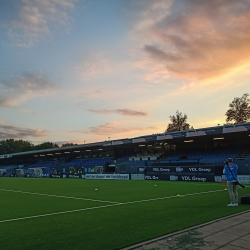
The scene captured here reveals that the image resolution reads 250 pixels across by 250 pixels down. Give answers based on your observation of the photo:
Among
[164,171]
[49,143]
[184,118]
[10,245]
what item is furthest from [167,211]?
[49,143]

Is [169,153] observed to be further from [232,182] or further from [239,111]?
[232,182]

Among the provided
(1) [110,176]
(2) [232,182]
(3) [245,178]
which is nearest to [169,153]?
(1) [110,176]

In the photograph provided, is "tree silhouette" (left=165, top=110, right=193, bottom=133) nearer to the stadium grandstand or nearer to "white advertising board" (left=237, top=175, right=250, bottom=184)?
the stadium grandstand

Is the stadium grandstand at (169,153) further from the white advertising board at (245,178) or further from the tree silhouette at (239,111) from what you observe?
the tree silhouette at (239,111)

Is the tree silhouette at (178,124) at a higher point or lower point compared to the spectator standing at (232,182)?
higher

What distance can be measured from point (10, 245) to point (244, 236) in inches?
213

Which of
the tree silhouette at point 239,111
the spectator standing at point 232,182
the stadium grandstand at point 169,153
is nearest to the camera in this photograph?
the spectator standing at point 232,182

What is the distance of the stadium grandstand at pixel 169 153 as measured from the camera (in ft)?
116

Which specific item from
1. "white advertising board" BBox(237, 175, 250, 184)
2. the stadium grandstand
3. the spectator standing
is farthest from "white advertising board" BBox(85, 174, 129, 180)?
the spectator standing

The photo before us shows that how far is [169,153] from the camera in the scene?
52.2 m

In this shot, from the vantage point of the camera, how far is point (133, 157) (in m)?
54.2

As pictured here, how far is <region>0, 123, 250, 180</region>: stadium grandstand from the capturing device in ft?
116

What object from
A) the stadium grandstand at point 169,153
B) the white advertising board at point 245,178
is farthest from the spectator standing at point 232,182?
the stadium grandstand at point 169,153

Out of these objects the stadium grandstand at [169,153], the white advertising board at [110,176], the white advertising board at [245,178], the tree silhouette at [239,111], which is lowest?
the white advertising board at [245,178]
